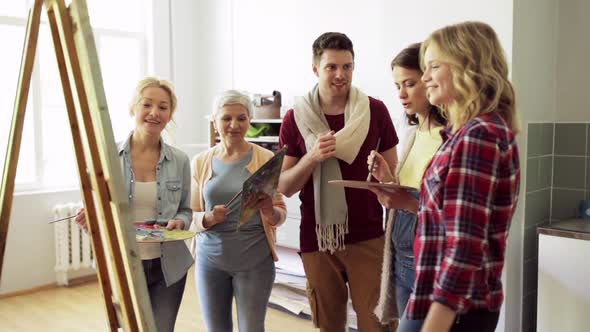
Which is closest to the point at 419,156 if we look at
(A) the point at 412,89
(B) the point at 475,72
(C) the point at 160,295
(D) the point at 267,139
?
(A) the point at 412,89

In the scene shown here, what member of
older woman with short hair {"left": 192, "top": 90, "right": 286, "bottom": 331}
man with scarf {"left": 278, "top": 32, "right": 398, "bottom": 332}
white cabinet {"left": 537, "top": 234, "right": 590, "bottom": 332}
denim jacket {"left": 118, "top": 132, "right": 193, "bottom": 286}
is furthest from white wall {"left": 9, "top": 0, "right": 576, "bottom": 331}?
denim jacket {"left": 118, "top": 132, "right": 193, "bottom": 286}

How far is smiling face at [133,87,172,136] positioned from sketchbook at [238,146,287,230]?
441 mm

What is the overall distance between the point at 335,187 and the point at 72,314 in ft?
8.40

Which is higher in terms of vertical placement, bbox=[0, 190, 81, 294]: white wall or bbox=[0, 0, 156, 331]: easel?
bbox=[0, 0, 156, 331]: easel

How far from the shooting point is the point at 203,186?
2.20 meters

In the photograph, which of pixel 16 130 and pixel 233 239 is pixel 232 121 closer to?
pixel 233 239

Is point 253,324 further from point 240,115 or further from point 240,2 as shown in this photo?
point 240,2

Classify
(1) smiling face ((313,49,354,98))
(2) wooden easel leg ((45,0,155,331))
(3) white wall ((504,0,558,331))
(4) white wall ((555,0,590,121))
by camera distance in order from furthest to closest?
(4) white wall ((555,0,590,121))
(3) white wall ((504,0,558,331))
(1) smiling face ((313,49,354,98))
(2) wooden easel leg ((45,0,155,331))

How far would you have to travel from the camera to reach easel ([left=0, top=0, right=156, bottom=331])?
133 centimetres

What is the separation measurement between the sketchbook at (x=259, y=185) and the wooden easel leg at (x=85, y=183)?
1.51ft

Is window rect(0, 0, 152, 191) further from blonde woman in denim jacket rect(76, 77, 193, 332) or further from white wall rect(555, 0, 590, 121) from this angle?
white wall rect(555, 0, 590, 121)

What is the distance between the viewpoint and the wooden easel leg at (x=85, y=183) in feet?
5.40

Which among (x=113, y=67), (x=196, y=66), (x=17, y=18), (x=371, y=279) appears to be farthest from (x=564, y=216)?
(x=17, y=18)

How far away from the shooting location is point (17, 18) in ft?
14.3
